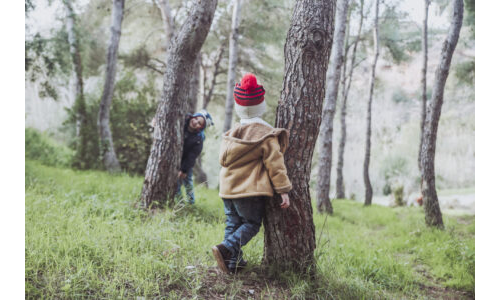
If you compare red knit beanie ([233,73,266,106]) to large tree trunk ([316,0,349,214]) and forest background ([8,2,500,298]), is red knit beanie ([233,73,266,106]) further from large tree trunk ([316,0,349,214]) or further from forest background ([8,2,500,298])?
forest background ([8,2,500,298])

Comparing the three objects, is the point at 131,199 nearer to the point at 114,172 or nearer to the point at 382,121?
the point at 114,172

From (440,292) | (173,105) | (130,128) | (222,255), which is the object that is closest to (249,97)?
(222,255)

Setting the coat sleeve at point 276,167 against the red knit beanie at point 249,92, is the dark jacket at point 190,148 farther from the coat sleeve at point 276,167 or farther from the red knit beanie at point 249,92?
the coat sleeve at point 276,167

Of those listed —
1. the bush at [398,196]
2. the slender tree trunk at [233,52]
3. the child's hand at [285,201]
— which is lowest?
the bush at [398,196]

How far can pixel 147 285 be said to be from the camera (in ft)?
7.45

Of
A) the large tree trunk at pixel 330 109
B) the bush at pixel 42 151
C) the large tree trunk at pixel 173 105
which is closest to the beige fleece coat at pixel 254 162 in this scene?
the large tree trunk at pixel 173 105

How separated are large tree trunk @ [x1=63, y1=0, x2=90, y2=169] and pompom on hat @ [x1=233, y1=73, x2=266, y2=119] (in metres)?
A: 6.75

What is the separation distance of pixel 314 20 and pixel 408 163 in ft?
71.5

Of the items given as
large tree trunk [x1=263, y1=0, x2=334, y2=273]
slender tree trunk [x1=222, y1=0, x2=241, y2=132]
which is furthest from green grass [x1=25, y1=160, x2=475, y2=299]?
slender tree trunk [x1=222, y1=0, x2=241, y2=132]

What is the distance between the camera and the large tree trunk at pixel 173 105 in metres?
4.28

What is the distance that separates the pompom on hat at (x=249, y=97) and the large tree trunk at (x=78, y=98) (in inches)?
266

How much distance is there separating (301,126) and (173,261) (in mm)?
1566

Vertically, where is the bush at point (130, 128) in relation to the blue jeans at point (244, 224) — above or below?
above
